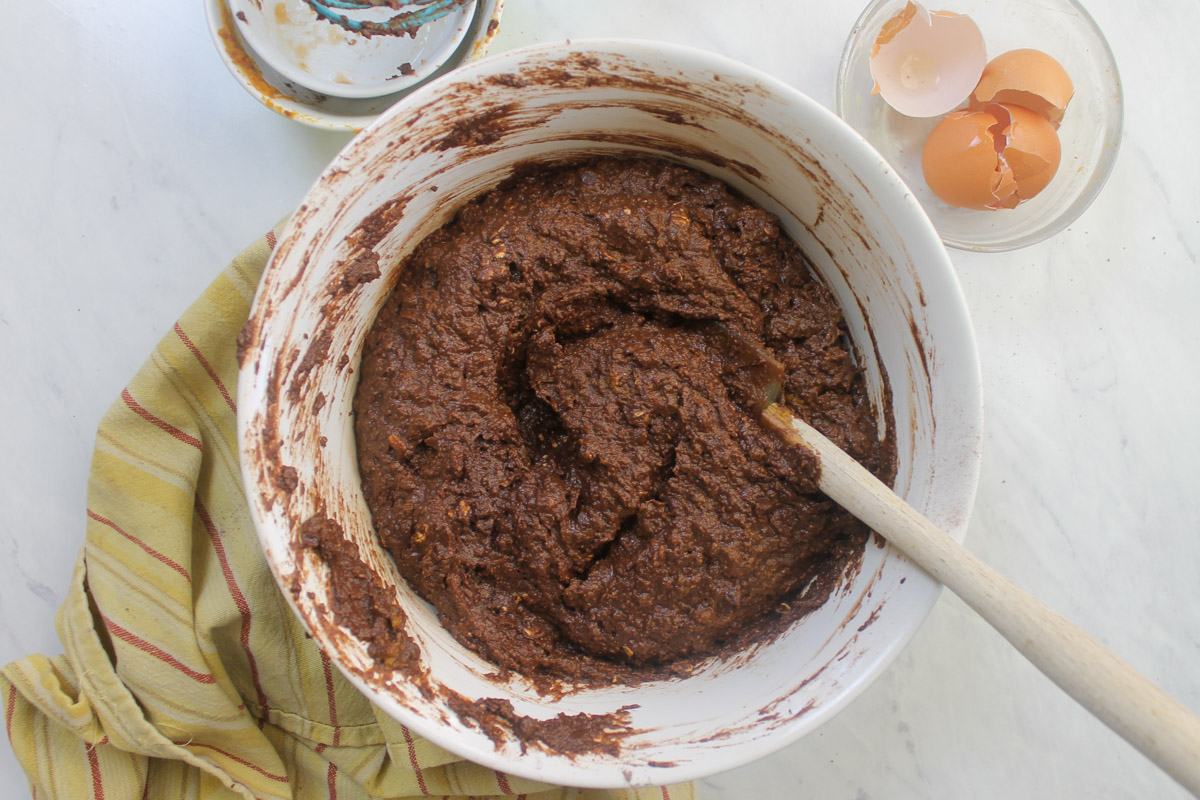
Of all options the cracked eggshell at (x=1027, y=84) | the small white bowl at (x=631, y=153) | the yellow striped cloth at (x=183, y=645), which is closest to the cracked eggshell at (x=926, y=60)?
the cracked eggshell at (x=1027, y=84)

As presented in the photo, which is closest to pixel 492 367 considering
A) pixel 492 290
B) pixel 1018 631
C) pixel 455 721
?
pixel 492 290

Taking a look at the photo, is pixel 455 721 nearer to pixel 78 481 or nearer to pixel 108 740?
pixel 108 740

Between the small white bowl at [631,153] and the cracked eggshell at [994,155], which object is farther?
the cracked eggshell at [994,155]

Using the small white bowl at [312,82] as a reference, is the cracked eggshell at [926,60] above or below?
above

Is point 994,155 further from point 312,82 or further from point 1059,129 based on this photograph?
point 312,82

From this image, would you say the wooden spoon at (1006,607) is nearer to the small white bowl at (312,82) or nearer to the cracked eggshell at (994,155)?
the cracked eggshell at (994,155)

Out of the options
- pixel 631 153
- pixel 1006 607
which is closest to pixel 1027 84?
pixel 631 153

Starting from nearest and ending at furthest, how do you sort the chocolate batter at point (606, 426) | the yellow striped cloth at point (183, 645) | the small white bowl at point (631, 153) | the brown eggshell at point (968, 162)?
the small white bowl at point (631, 153), the chocolate batter at point (606, 426), the yellow striped cloth at point (183, 645), the brown eggshell at point (968, 162)
